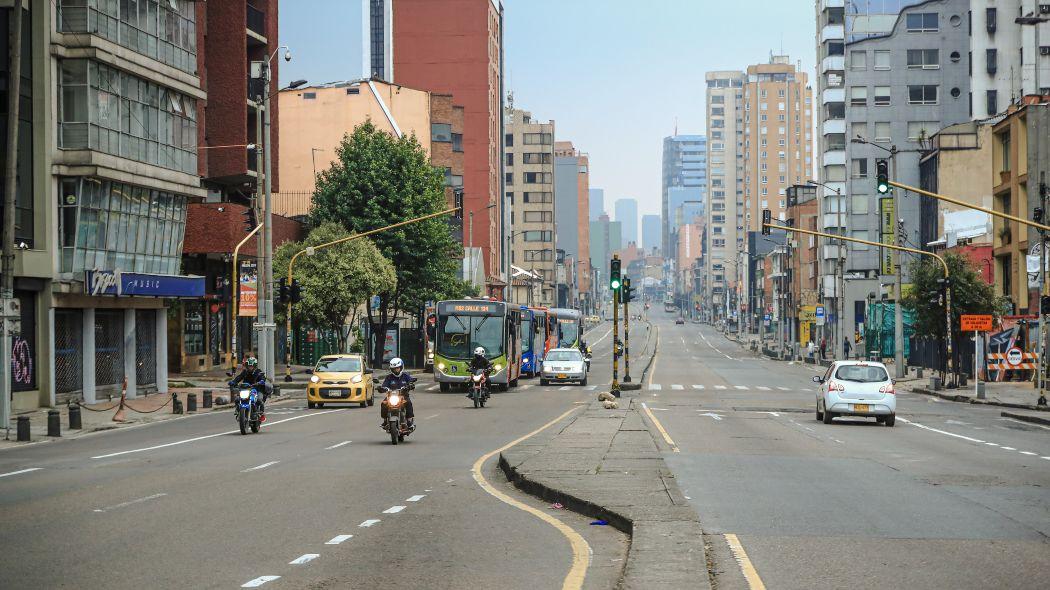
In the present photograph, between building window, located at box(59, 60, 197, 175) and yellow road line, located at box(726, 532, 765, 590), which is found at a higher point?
building window, located at box(59, 60, 197, 175)

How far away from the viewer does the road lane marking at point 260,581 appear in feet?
28.4

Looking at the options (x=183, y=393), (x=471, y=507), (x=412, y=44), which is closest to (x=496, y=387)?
(x=183, y=393)

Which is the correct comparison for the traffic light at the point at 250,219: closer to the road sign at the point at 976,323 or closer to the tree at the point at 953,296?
the road sign at the point at 976,323

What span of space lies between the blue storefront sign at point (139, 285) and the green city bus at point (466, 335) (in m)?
9.22

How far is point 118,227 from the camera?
1522 inches

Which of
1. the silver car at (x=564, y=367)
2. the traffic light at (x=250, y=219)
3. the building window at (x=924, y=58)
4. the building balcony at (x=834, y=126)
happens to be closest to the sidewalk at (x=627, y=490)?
the silver car at (x=564, y=367)

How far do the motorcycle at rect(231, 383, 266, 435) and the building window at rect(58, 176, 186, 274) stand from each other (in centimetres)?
1314

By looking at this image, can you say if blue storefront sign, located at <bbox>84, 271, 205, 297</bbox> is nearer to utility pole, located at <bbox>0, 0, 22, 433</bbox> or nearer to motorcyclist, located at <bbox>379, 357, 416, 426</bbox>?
utility pole, located at <bbox>0, 0, 22, 433</bbox>

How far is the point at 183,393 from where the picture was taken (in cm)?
4281

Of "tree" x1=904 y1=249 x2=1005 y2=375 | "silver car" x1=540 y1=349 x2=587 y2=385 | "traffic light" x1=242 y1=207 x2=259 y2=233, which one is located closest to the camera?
"traffic light" x1=242 y1=207 x2=259 y2=233

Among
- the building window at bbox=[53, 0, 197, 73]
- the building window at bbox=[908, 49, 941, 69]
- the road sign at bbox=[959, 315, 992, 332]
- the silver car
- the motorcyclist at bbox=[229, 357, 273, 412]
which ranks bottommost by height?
the silver car

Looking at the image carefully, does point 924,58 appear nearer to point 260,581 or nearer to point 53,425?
point 53,425

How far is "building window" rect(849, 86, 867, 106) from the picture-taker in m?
96.2

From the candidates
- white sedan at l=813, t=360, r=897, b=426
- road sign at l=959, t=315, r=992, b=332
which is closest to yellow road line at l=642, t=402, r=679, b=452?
white sedan at l=813, t=360, r=897, b=426
